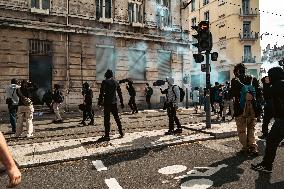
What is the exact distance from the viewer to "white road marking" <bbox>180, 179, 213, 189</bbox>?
4402mm


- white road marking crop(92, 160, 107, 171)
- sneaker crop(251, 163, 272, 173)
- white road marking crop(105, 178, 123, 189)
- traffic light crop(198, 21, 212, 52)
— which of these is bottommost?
white road marking crop(105, 178, 123, 189)

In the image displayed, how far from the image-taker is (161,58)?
886 inches

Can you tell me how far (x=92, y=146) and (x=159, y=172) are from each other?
2.51 m

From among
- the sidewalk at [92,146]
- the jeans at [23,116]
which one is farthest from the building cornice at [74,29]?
the sidewalk at [92,146]

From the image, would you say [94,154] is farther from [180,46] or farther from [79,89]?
[180,46]

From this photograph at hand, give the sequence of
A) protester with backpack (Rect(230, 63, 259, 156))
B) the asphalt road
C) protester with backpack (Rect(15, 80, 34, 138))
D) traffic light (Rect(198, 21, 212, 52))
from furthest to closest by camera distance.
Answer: traffic light (Rect(198, 21, 212, 52)) → protester with backpack (Rect(15, 80, 34, 138)) → protester with backpack (Rect(230, 63, 259, 156)) → the asphalt road

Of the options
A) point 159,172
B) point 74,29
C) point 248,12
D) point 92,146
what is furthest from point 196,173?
point 248,12

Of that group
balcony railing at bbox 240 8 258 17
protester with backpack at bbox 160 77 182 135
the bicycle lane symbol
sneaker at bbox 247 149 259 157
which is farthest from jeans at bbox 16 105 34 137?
balcony railing at bbox 240 8 258 17

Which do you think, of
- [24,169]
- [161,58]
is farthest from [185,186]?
[161,58]

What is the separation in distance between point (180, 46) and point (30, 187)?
20.4m

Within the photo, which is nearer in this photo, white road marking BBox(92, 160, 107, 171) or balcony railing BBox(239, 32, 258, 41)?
white road marking BBox(92, 160, 107, 171)

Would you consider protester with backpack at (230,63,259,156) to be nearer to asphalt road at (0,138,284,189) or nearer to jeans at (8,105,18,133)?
asphalt road at (0,138,284,189)

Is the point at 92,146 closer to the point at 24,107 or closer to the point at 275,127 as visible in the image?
the point at 24,107

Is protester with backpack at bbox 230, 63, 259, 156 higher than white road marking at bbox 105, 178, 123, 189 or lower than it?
higher
